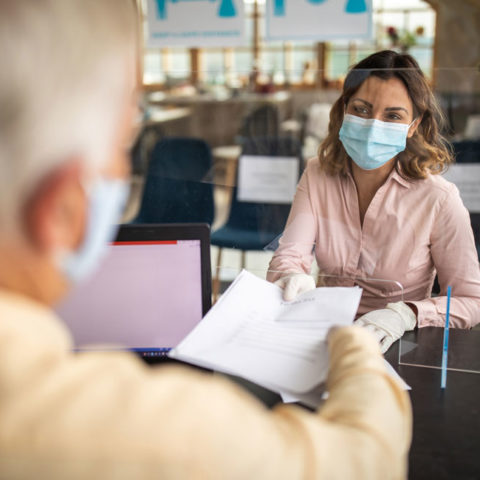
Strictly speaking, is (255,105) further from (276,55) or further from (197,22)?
(276,55)

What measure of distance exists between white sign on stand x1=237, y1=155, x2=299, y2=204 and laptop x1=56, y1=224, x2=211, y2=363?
1.44m

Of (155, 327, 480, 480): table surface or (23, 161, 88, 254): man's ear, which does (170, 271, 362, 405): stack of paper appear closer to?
(155, 327, 480, 480): table surface

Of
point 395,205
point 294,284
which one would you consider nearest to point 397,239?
point 395,205

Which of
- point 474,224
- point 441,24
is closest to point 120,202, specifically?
point 474,224

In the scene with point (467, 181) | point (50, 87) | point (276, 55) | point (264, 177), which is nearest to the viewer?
point (50, 87)

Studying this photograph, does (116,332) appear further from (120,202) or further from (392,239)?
(392,239)

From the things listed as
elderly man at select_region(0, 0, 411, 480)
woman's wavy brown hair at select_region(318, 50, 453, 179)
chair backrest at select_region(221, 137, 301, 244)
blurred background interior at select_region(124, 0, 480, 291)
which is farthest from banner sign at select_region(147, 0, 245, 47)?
elderly man at select_region(0, 0, 411, 480)

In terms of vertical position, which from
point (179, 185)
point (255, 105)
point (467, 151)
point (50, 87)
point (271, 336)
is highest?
point (50, 87)

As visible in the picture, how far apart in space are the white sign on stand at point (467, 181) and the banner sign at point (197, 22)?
130 cm

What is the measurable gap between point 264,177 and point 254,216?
198mm

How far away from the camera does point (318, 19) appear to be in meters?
2.40

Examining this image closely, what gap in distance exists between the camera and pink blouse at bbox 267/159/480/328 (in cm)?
149

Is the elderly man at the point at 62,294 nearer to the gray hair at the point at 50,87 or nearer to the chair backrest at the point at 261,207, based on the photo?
the gray hair at the point at 50,87

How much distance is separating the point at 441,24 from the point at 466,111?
159 centimetres
